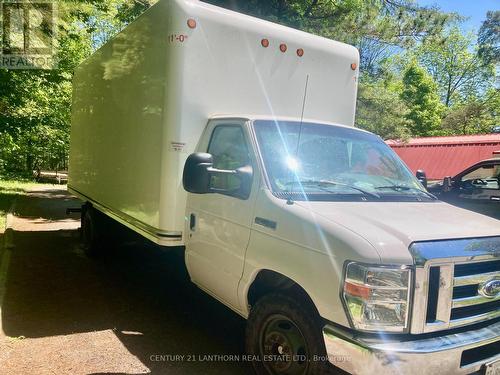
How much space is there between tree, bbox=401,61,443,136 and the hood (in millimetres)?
35906

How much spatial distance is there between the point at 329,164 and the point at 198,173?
117cm

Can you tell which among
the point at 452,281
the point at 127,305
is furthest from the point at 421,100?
the point at 452,281

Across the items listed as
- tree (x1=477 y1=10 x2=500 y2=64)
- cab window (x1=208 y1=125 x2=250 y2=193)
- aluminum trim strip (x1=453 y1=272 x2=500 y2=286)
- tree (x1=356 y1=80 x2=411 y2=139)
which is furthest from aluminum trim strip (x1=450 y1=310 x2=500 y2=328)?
tree (x1=477 y1=10 x2=500 y2=64)

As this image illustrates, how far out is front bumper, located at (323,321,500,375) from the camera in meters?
2.46

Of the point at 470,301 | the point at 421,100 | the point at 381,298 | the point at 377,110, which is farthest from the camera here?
the point at 421,100

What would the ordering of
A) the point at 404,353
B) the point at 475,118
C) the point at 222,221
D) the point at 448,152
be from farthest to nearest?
the point at 475,118, the point at 448,152, the point at 222,221, the point at 404,353

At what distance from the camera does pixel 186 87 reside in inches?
168

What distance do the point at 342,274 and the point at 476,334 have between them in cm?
97

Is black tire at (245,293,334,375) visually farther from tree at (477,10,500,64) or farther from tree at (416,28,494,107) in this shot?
tree at (416,28,494,107)

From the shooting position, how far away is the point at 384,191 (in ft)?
12.0

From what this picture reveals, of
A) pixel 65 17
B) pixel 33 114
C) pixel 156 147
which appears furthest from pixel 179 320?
pixel 33 114

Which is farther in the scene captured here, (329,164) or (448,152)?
(448,152)

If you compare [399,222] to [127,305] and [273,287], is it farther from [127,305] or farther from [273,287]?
[127,305]

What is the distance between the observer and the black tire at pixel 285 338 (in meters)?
2.85
